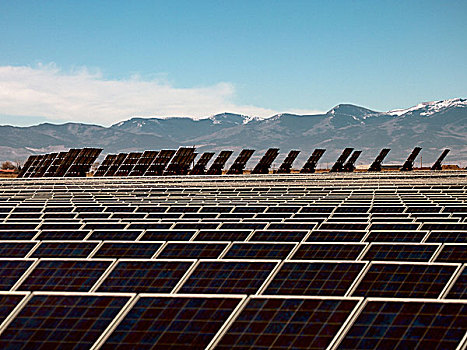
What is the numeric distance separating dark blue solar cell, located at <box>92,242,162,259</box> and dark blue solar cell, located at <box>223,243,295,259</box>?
269cm

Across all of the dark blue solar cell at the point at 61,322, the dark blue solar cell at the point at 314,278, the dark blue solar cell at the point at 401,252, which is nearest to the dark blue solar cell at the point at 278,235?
the dark blue solar cell at the point at 401,252

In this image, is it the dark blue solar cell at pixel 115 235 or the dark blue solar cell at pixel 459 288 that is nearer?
the dark blue solar cell at pixel 459 288

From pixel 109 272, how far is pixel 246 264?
4043 mm

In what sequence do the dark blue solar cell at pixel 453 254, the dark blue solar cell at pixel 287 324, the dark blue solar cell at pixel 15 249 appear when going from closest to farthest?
the dark blue solar cell at pixel 287 324 → the dark blue solar cell at pixel 453 254 → the dark blue solar cell at pixel 15 249

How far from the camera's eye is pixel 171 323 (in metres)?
12.7

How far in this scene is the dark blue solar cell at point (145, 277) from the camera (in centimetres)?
1778

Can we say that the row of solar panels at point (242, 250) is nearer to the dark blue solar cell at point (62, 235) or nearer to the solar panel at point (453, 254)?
the solar panel at point (453, 254)

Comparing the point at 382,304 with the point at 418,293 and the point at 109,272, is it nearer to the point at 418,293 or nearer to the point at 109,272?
the point at 418,293

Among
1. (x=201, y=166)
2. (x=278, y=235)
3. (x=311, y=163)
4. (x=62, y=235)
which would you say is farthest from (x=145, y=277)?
(x=311, y=163)

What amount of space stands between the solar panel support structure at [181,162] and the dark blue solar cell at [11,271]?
75.4 metres

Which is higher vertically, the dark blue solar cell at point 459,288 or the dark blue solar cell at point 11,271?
the dark blue solar cell at point 459,288

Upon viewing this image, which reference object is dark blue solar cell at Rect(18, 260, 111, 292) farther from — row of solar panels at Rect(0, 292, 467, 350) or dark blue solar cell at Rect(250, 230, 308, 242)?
dark blue solar cell at Rect(250, 230, 308, 242)

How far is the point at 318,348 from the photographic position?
11703mm

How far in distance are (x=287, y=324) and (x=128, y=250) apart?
12.4m
